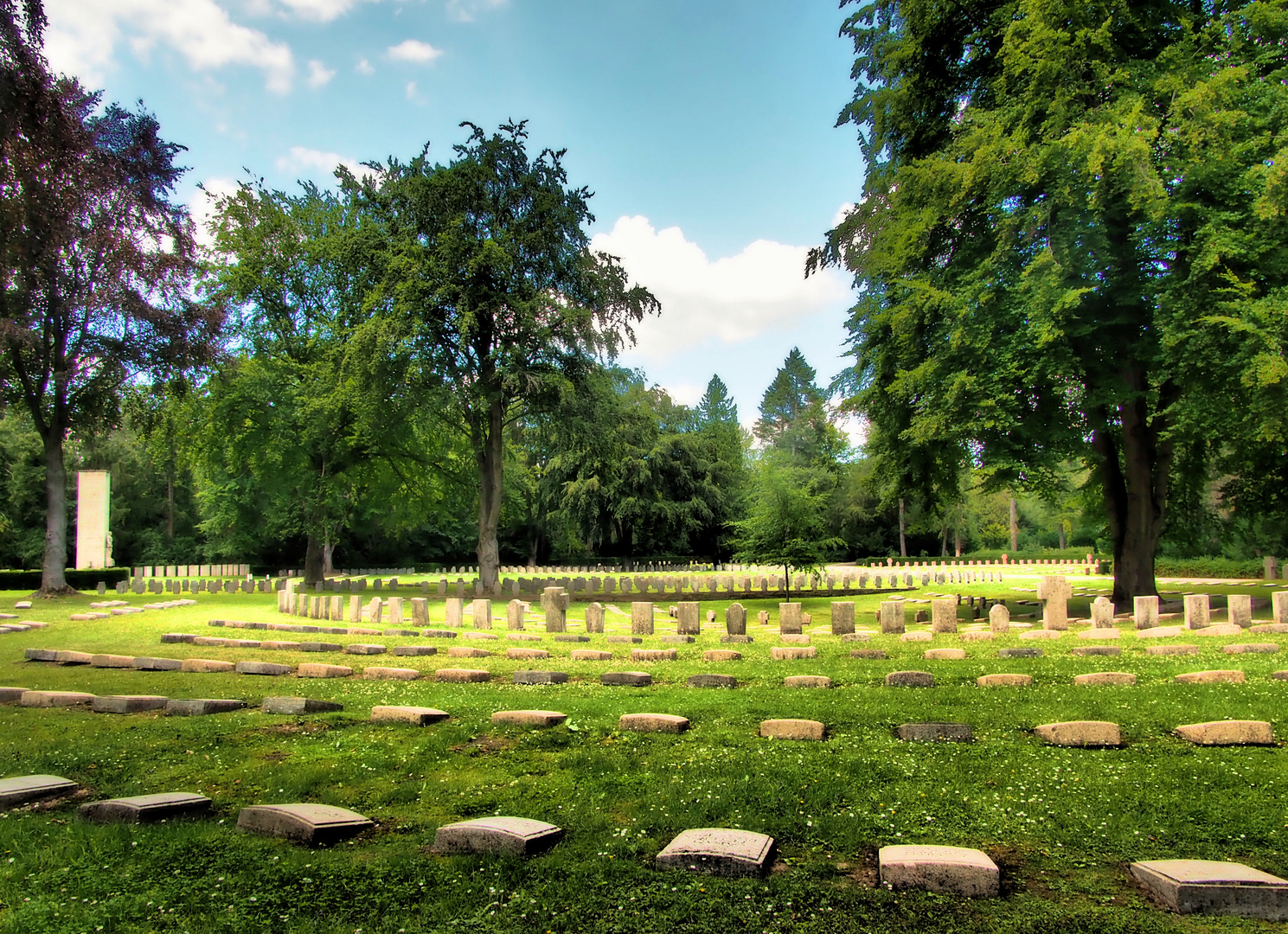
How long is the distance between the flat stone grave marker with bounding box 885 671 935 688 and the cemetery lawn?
0.14m

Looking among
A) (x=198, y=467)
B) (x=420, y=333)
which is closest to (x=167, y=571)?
(x=198, y=467)

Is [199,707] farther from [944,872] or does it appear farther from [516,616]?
[516,616]

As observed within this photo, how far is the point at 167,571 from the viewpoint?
38.1m

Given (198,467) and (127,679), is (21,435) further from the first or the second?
(127,679)

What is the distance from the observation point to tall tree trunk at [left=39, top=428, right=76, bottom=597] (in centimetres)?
2173

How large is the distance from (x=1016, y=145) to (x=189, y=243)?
22.5 m

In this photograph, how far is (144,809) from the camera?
4.20 metres

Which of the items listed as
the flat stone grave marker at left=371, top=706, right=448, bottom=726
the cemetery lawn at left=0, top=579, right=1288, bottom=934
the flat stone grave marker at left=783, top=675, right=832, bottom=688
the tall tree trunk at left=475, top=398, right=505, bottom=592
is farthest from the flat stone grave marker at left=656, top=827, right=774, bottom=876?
the tall tree trunk at left=475, top=398, right=505, bottom=592

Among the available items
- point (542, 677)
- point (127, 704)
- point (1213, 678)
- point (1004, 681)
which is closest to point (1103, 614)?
point (1213, 678)

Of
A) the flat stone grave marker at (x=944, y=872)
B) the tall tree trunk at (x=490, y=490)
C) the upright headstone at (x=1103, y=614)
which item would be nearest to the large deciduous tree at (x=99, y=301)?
the tall tree trunk at (x=490, y=490)

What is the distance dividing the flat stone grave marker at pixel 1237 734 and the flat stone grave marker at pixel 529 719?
184 inches

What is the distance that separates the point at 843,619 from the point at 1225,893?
32.4 ft

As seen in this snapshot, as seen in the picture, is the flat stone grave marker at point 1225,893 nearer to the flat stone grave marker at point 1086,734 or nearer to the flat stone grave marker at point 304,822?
the flat stone grave marker at point 1086,734

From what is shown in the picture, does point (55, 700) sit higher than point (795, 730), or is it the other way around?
point (795, 730)
